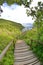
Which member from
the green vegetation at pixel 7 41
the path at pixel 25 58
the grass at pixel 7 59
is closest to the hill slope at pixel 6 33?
the green vegetation at pixel 7 41

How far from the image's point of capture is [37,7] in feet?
92.6

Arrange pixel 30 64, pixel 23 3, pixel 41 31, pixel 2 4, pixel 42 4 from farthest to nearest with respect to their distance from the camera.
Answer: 1. pixel 42 4
2. pixel 23 3
3. pixel 2 4
4. pixel 41 31
5. pixel 30 64

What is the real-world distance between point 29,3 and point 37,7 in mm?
3032

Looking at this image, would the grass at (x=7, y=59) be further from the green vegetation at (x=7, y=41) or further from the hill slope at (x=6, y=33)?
the hill slope at (x=6, y=33)

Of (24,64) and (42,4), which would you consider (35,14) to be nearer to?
(42,4)

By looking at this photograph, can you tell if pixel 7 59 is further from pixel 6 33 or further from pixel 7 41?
pixel 6 33

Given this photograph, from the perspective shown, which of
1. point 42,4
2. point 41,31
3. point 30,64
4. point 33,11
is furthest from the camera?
point 33,11

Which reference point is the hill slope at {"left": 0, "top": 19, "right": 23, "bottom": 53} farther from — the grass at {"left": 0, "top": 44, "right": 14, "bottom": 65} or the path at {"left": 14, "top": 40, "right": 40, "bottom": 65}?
the path at {"left": 14, "top": 40, "right": 40, "bottom": 65}

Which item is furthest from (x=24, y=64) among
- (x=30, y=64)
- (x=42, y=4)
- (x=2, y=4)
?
(x=42, y=4)

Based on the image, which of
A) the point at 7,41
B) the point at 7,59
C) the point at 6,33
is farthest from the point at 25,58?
the point at 6,33

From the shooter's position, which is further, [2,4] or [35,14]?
[35,14]

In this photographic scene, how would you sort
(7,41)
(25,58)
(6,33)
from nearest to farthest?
(25,58), (7,41), (6,33)


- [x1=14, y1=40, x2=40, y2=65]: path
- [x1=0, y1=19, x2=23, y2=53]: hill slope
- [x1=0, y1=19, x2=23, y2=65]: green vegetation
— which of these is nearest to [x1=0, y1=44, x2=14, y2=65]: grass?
[x1=0, y1=19, x2=23, y2=65]: green vegetation

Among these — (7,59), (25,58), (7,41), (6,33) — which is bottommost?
(6,33)
